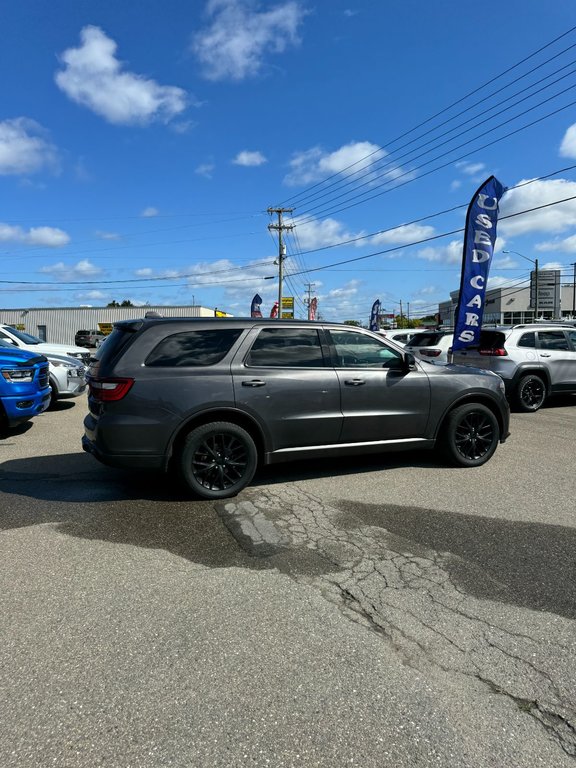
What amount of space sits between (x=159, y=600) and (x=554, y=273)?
69.8 m

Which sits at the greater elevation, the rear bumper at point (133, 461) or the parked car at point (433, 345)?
the parked car at point (433, 345)

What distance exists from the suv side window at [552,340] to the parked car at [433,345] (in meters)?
1.94

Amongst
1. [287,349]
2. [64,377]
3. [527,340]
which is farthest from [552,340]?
[64,377]

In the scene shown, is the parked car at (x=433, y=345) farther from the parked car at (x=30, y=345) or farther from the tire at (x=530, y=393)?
the parked car at (x=30, y=345)

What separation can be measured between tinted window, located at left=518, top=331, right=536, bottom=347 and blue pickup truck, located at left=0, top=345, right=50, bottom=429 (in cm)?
941

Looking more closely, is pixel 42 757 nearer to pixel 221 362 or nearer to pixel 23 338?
pixel 221 362

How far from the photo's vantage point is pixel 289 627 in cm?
295

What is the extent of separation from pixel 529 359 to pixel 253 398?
796cm

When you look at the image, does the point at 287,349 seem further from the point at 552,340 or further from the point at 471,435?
the point at 552,340

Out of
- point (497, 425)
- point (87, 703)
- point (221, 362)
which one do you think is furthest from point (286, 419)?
point (87, 703)

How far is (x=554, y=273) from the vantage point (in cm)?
6303

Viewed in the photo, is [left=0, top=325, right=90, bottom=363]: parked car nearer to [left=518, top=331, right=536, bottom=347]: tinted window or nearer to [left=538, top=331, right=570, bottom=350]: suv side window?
[left=518, top=331, right=536, bottom=347]: tinted window

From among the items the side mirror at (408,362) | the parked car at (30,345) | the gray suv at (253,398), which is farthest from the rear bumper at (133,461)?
the parked car at (30,345)

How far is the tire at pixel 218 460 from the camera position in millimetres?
4977
